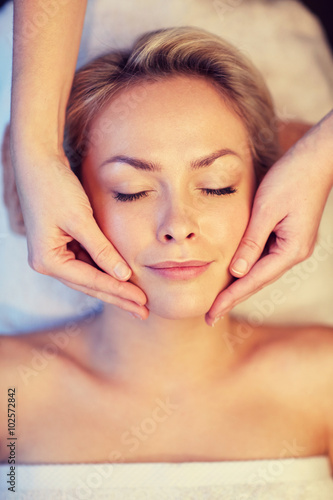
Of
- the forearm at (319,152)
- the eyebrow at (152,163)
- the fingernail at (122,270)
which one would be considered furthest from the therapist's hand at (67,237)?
the forearm at (319,152)

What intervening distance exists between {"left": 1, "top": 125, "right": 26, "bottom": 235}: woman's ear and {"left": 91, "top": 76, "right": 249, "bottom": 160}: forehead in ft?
1.55

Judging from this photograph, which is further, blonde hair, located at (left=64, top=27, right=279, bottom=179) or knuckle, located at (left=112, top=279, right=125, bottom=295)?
blonde hair, located at (left=64, top=27, right=279, bottom=179)

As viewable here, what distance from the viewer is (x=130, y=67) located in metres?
1.39

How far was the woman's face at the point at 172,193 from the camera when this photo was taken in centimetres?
120

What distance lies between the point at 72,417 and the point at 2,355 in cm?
30

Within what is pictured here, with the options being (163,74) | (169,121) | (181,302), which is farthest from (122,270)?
(163,74)

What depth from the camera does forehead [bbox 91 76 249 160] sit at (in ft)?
4.01

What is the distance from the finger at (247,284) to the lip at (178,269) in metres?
0.11

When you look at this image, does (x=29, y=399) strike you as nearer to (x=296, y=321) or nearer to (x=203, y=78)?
(x=296, y=321)

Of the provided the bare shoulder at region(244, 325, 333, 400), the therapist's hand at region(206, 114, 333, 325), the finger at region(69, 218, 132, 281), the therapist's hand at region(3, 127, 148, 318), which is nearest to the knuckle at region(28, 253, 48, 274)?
the therapist's hand at region(3, 127, 148, 318)

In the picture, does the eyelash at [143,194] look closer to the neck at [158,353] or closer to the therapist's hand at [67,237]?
the therapist's hand at [67,237]

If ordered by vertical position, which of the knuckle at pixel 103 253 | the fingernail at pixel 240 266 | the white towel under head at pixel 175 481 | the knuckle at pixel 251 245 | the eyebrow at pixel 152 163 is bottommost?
the white towel under head at pixel 175 481

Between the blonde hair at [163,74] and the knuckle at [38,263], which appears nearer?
the knuckle at [38,263]

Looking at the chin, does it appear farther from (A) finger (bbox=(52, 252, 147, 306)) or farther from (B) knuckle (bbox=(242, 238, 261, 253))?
(B) knuckle (bbox=(242, 238, 261, 253))
